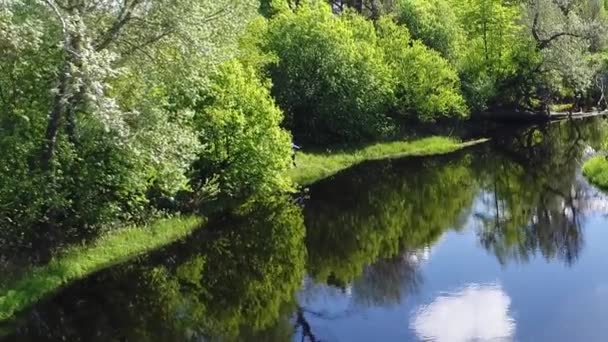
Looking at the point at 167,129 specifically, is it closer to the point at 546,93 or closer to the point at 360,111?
the point at 360,111

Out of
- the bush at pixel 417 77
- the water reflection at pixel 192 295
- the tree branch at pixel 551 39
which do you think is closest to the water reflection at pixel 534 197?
the bush at pixel 417 77

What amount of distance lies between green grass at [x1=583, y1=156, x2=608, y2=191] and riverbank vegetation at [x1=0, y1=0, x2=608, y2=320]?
14.4m

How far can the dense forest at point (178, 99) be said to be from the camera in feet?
76.4

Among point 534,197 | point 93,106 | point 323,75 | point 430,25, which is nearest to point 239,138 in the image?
point 93,106

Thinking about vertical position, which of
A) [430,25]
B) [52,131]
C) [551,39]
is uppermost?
[430,25]

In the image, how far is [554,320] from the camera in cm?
2102

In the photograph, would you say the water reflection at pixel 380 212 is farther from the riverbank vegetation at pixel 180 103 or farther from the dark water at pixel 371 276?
the riverbank vegetation at pixel 180 103

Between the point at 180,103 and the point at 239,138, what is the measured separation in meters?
4.55

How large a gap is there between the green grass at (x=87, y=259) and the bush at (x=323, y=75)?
20053mm

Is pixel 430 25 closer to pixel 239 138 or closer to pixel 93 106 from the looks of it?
pixel 239 138

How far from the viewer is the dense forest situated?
23.3 meters

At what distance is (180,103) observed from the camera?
29125mm

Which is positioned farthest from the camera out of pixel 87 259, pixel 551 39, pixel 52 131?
pixel 551 39

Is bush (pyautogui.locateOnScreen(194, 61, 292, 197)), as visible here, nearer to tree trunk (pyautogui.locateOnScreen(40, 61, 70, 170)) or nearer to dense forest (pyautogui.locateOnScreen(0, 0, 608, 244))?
dense forest (pyautogui.locateOnScreen(0, 0, 608, 244))
